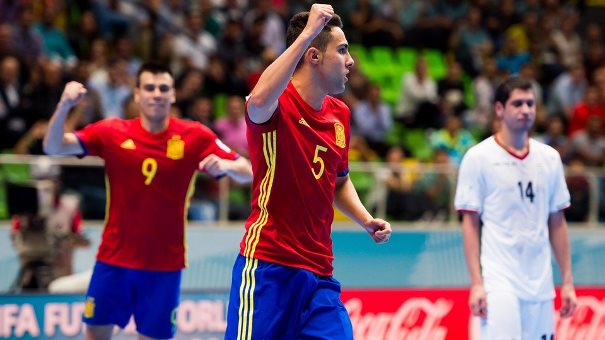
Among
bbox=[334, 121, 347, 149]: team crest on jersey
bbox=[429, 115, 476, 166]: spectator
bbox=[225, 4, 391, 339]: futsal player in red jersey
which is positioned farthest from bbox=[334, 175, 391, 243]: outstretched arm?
bbox=[429, 115, 476, 166]: spectator

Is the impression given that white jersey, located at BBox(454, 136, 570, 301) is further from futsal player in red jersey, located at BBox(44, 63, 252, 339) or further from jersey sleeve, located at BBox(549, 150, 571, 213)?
futsal player in red jersey, located at BBox(44, 63, 252, 339)

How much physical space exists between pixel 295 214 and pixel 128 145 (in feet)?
7.88

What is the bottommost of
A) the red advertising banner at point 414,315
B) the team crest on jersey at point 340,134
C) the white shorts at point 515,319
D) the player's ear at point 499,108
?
the red advertising banner at point 414,315

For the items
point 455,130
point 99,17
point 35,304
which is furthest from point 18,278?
point 455,130

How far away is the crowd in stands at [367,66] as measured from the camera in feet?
40.3

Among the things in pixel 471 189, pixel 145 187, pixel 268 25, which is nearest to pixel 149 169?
pixel 145 187

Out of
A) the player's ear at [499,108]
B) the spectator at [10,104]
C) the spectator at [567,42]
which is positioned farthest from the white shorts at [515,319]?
the spectator at [567,42]

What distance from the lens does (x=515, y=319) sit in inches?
255

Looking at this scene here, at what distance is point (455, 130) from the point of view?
1456cm

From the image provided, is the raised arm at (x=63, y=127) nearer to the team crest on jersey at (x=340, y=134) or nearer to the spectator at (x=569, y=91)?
the team crest on jersey at (x=340, y=134)

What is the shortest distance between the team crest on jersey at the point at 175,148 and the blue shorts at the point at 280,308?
2.23m

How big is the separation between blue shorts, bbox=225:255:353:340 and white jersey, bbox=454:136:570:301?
5.86 feet

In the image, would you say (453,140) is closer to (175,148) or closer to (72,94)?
(175,148)

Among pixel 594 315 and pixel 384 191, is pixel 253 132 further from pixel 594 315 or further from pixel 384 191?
pixel 384 191
